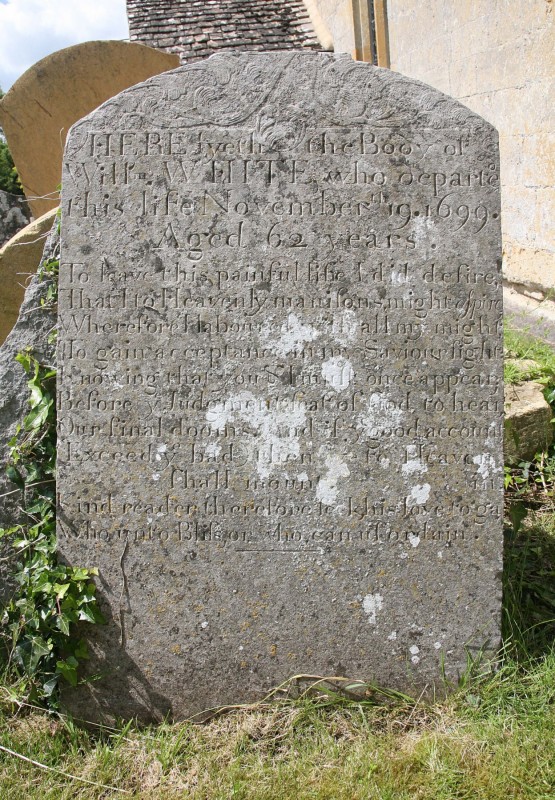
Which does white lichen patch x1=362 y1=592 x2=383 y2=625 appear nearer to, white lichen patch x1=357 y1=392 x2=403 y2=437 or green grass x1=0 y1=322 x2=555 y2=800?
green grass x1=0 y1=322 x2=555 y2=800

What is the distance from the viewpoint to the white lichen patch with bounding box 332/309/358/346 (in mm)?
2844

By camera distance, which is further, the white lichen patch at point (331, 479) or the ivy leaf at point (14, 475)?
the ivy leaf at point (14, 475)

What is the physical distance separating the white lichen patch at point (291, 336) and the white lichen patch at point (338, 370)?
115mm

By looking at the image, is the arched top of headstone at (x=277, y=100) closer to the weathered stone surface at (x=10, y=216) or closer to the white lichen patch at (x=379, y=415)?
the white lichen patch at (x=379, y=415)

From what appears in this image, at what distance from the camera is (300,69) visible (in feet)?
9.26

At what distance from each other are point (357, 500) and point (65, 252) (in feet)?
4.86

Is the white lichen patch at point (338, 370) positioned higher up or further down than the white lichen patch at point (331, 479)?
higher up

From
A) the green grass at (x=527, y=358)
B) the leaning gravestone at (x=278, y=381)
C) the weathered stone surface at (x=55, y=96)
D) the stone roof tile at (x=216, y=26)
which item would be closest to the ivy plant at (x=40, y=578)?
the leaning gravestone at (x=278, y=381)

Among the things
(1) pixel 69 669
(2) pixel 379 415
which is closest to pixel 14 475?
(1) pixel 69 669

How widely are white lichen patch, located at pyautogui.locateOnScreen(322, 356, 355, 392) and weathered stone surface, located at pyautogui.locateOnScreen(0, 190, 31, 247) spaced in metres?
3.49

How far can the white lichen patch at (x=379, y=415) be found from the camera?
9.39 feet

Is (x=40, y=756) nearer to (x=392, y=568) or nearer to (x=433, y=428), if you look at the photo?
(x=392, y=568)

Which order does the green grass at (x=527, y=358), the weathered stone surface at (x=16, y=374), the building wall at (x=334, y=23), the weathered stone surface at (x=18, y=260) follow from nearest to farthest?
the weathered stone surface at (x=16, y=374), the weathered stone surface at (x=18, y=260), the green grass at (x=527, y=358), the building wall at (x=334, y=23)

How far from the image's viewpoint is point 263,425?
287 centimetres
